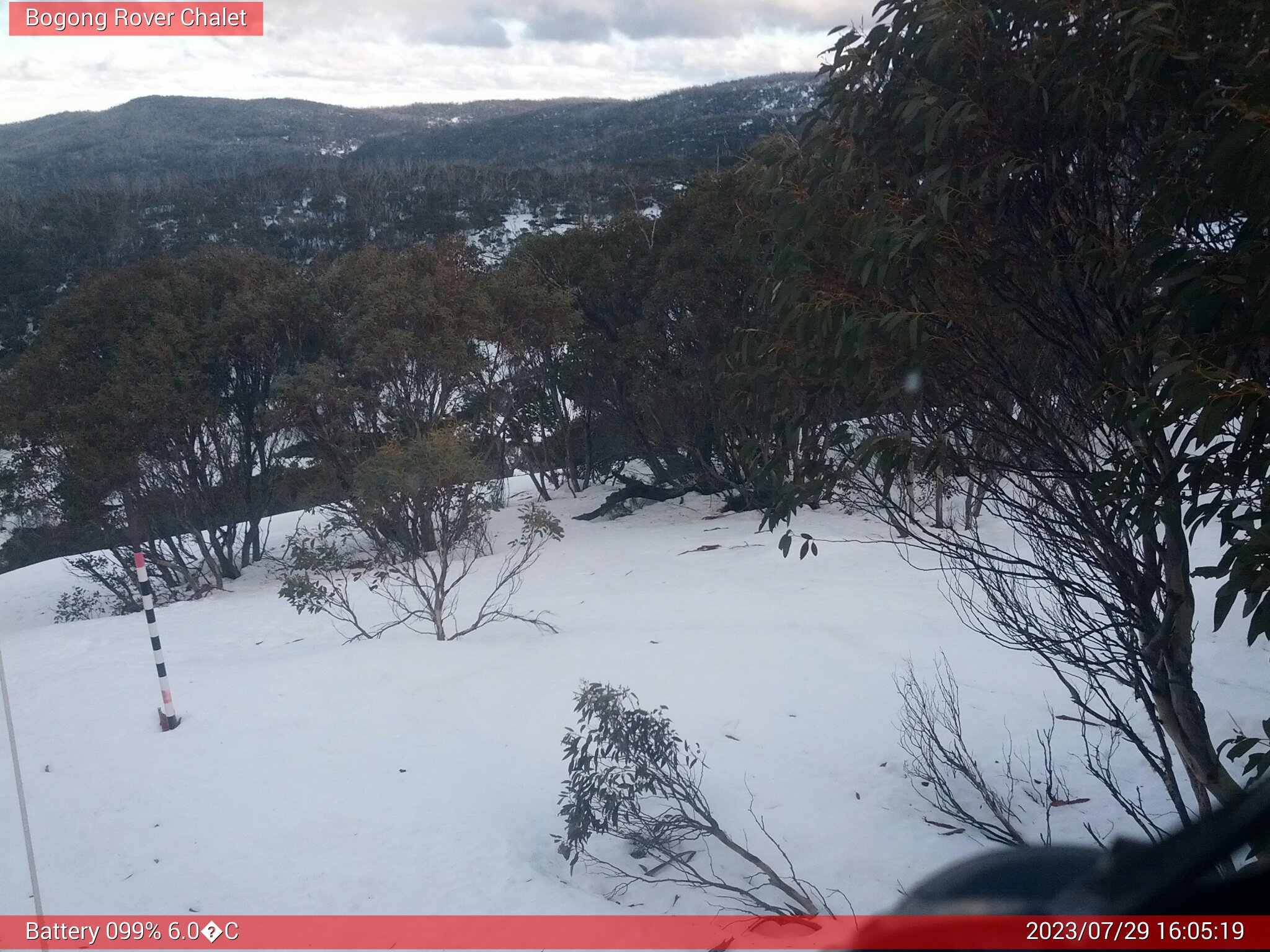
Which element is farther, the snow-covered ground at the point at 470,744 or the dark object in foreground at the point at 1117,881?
the snow-covered ground at the point at 470,744

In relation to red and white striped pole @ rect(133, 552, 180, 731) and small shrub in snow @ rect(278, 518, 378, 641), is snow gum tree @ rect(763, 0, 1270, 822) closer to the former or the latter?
red and white striped pole @ rect(133, 552, 180, 731)

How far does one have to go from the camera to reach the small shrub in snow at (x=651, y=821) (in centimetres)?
392

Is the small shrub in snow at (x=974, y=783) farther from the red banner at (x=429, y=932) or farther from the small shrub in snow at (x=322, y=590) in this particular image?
the small shrub in snow at (x=322, y=590)

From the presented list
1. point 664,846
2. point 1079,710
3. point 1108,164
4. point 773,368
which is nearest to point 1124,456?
point 1108,164

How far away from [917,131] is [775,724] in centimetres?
353

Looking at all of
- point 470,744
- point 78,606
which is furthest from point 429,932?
point 78,606

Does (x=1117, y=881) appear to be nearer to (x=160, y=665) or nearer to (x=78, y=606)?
(x=160, y=665)

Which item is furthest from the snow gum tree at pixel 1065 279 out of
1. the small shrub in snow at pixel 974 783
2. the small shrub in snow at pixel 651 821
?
the small shrub in snow at pixel 651 821

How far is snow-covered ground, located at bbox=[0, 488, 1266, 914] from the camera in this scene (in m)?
3.96

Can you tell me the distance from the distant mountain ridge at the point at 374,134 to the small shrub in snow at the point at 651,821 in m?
17.7

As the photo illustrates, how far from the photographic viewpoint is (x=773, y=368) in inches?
137

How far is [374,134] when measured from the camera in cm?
6119

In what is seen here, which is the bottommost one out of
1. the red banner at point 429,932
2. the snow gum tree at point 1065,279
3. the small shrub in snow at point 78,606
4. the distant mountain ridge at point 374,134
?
the small shrub in snow at point 78,606

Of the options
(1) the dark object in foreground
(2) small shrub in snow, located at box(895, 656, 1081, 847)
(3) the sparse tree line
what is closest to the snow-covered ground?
(2) small shrub in snow, located at box(895, 656, 1081, 847)
